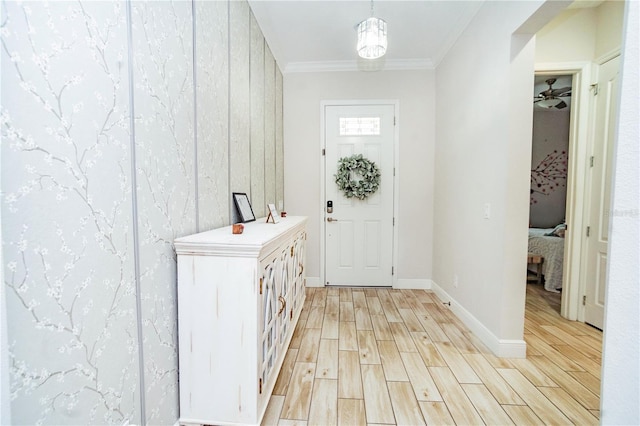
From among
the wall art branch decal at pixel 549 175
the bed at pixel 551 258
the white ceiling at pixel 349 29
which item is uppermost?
the white ceiling at pixel 349 29

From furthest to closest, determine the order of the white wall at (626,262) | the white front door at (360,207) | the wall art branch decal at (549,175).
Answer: the wall art branch decal at (549,175)
the white front door at (360,207)
the white wall at (626,262)

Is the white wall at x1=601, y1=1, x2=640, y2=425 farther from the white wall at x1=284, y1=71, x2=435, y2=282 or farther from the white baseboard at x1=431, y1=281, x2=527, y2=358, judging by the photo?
the white wall at x1=284, y1=71, x2=435, y2=282

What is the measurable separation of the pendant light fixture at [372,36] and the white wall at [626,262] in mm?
1795

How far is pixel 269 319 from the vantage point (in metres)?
1.44

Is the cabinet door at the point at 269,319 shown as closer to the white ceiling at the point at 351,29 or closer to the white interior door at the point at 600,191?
the white ceiling at the point at 351,29

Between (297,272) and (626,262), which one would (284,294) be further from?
(626,262)

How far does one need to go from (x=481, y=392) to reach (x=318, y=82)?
135 inches

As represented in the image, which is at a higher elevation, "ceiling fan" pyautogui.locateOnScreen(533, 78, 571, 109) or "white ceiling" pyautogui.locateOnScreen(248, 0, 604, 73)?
"white ceiling" pyautogui.locateOnScreen(248, 0, 604, 73)

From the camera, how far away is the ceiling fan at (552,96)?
4041 millimetres

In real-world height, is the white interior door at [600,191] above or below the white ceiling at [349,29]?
below

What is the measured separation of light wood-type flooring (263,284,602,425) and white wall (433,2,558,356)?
277 mm

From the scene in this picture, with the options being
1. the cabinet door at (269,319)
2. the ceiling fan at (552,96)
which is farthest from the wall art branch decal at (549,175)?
the cabinet door at (269,319)

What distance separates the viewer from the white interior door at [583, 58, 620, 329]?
2312 mm

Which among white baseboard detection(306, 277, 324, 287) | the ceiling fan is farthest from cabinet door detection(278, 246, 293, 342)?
the ceiling fan
